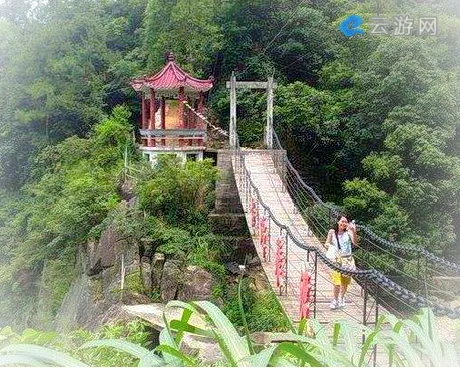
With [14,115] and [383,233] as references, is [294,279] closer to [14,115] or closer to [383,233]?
[383,233]

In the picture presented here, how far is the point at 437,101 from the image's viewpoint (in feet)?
21.9

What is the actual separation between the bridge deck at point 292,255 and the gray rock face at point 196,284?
73 cm

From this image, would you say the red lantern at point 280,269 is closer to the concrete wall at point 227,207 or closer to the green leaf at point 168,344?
the concrete wall at point 227,207

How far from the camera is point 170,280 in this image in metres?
5.28

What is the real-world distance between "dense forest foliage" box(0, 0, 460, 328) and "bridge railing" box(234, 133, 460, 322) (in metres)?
1.07

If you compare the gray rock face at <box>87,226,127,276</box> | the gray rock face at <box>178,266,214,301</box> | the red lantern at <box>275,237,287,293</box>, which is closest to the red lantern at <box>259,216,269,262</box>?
the red lantern at <box>275,237,287,293</box>

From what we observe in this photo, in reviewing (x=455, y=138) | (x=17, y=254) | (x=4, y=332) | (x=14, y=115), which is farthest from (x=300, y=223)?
(x=14, y=115)

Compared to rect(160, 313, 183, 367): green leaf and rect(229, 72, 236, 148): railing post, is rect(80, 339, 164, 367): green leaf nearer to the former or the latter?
rect(160, 313, 183, 367): green leaf

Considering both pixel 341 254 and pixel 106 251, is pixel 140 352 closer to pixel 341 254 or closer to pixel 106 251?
pixel 341 254

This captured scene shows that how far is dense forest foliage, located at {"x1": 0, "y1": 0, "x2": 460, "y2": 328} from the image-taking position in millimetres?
6531

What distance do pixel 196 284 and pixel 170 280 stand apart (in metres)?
0.28

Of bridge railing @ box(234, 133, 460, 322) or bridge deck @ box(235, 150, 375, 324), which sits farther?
bridge deck @ box(235, 150, 375, 324)

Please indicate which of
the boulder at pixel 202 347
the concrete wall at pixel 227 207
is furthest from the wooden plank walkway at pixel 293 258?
the boulder at pixel 202 347

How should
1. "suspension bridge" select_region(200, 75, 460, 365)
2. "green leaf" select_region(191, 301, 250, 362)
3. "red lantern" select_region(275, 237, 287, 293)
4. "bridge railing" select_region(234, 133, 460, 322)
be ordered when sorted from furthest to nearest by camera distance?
"red lantern" select_region(275, 237, 287, 293) < "suspension bridge" select_region(200, 75, 460, 365) < "bridge railing" select_region(234, 133, 460, 322) < "green leaf" select_region(191, 301, 250, 362)
